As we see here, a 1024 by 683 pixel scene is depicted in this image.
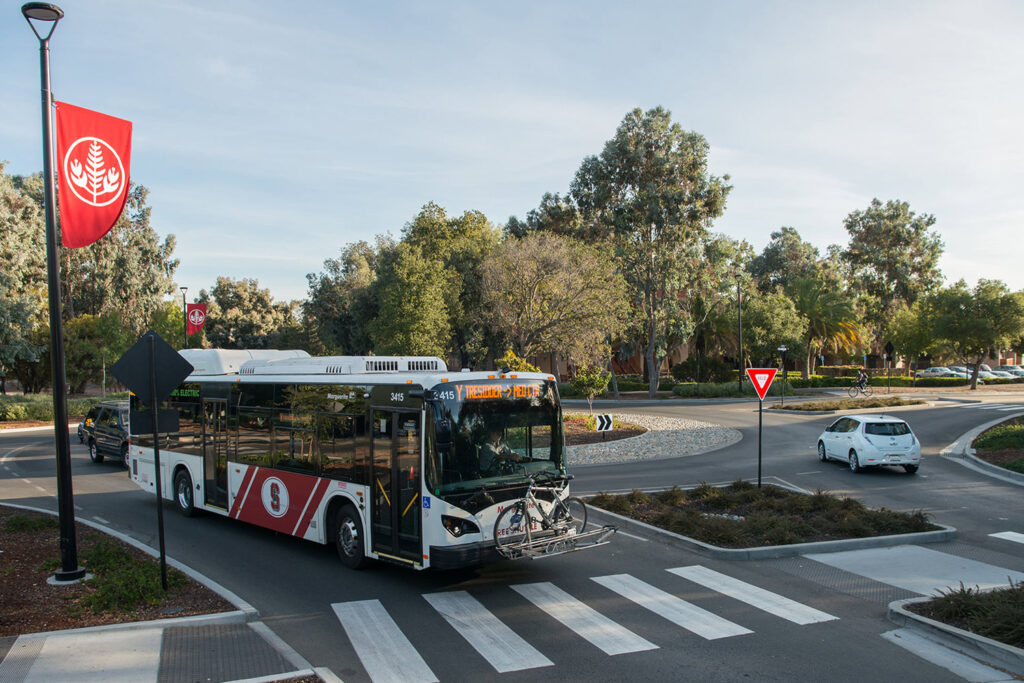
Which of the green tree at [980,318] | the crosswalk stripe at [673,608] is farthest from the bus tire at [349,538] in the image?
the green tree at [980,318]

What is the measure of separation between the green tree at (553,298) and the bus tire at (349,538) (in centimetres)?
2586

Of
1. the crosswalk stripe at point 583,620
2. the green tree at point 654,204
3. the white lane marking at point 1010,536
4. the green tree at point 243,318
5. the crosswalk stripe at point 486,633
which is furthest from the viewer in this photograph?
the green tree at point 243,318

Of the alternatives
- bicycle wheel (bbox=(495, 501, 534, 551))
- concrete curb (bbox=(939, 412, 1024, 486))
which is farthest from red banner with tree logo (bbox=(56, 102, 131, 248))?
concrete curb (bbox=(939, 412, 1024, 486))

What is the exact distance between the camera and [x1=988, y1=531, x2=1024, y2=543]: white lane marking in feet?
39.4

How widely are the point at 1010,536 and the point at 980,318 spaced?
49.3 meters

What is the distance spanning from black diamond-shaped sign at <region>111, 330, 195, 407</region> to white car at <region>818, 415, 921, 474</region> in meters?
17.4

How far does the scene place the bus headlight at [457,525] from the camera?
9.01 metres

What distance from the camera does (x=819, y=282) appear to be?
63.9m

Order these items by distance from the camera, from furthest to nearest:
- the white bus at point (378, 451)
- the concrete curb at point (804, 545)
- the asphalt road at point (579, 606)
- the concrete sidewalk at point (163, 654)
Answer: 1. the concrete curb at point (804, 545)
2. the white bus at point (378, 451)
3. the asphalt road at point (579, 606)
4. the concrete sidewalk at point (163, 654)

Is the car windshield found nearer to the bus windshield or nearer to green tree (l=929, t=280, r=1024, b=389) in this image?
the bus windshield

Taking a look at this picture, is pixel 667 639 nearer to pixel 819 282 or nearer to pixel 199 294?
pixel 819 282

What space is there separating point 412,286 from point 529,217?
18.9m

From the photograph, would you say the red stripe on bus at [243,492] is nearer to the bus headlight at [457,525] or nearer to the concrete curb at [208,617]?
the concrete curb at [208,617]

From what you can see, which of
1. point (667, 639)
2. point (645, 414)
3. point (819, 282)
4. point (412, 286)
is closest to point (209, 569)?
point (667, 639)
